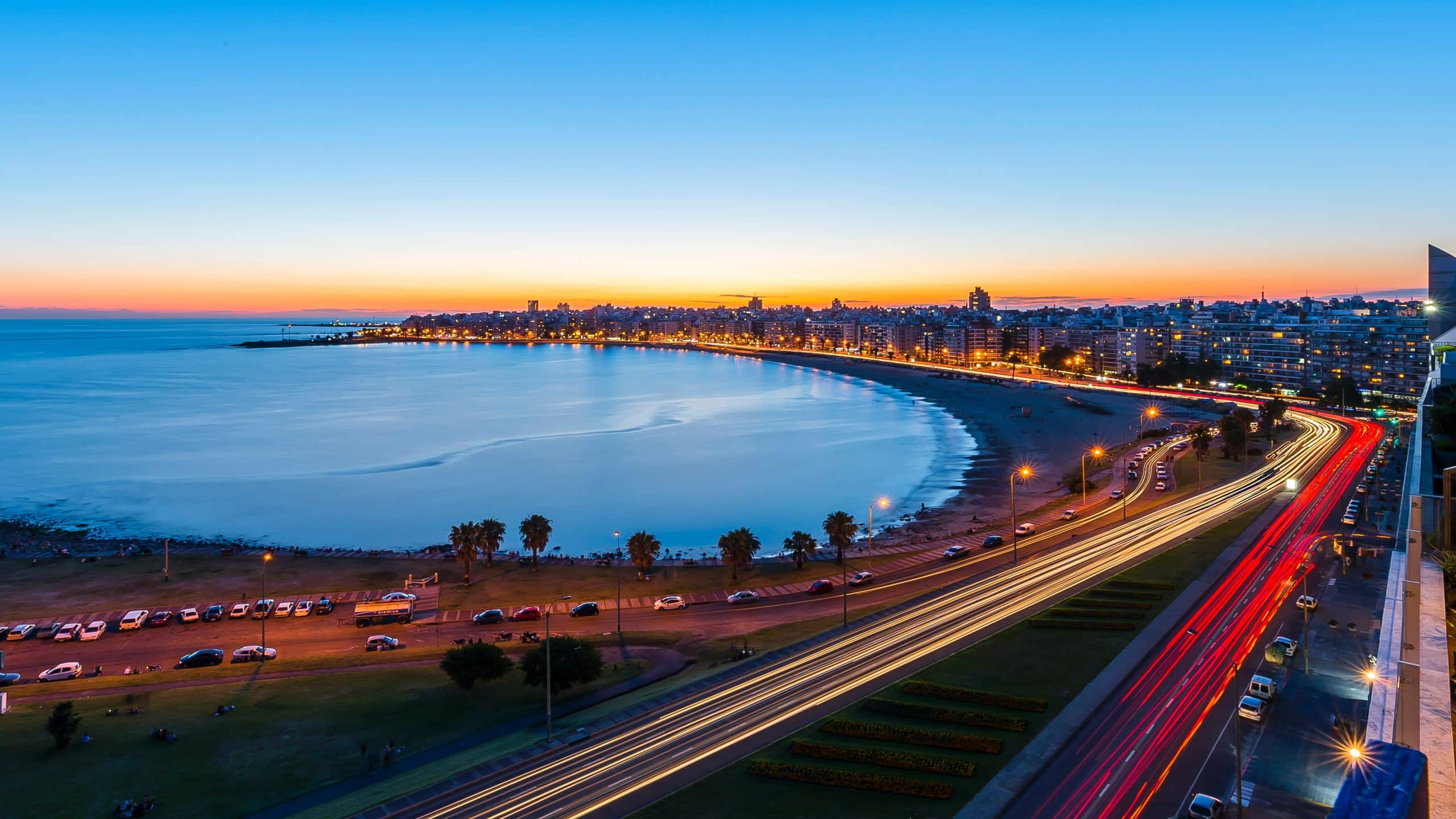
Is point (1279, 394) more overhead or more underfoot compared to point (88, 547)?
more overhead

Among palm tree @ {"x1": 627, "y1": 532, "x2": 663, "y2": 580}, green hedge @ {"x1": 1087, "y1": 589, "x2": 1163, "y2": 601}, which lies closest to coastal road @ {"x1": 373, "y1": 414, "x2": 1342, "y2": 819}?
green hedge @ {"x1": 1087, "y1": 589, "x2": 1163, "y2": 601}

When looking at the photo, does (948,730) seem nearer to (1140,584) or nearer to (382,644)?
(1140,584)

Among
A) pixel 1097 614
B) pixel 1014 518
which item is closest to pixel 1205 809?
pixel 1097 614

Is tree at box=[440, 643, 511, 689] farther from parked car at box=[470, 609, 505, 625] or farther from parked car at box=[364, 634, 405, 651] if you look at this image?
parked car at box=[470, 609, 505, 625]

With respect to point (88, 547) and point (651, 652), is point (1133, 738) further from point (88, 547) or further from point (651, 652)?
point (88, 547)

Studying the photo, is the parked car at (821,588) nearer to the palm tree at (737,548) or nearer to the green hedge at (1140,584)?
the palm tree at (737,548)

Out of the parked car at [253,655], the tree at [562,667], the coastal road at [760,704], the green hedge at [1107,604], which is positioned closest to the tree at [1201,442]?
the coastal road at [760,704]

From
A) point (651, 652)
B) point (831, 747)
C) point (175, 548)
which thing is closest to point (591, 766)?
point (831, 747)
